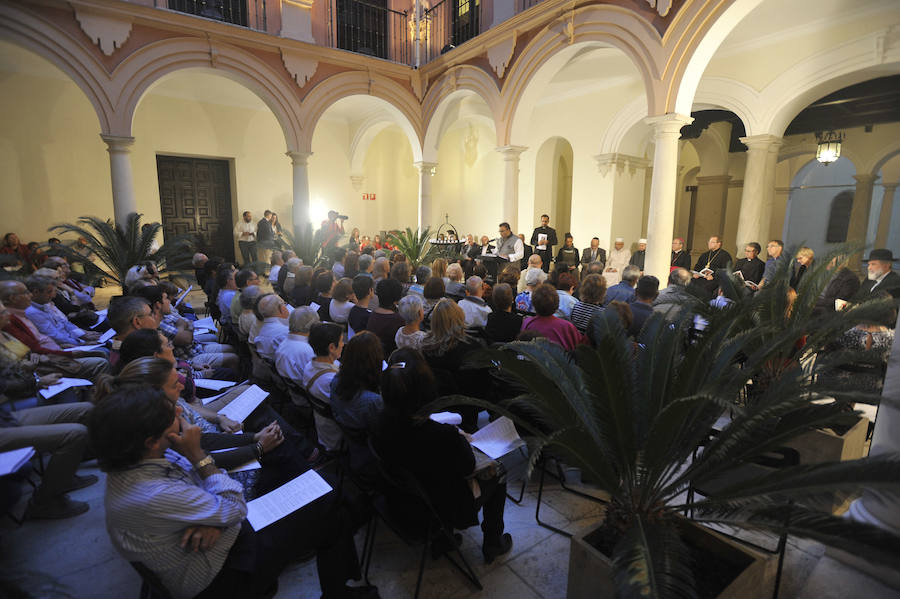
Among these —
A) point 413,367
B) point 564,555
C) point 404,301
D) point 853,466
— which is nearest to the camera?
point 853,466

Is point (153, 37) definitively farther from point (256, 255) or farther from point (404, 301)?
Result: point (404, 301)

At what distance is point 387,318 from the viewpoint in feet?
11.7

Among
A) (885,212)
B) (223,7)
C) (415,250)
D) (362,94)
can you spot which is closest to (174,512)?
(415,250)

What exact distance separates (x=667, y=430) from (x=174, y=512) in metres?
1.61

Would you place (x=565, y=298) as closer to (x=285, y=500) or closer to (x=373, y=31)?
(x=285, y=500)

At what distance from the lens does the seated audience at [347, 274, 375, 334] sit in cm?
388

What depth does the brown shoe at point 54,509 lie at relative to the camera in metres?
2.45

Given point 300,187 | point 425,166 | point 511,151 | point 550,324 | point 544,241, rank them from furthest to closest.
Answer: point 425,166 < point 300,187 < point 544,241 < point 511,151 < point 550,324

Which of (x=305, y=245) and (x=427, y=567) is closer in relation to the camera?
(x=427, y=567)

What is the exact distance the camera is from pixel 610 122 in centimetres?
961

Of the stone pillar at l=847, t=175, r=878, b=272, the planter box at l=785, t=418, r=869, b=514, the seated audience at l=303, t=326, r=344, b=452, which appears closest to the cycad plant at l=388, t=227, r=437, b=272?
the seated audience at l=303, t=326, r=344, b=452

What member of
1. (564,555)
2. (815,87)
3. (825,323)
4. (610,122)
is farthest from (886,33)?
(564,555)

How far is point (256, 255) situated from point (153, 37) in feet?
16.6

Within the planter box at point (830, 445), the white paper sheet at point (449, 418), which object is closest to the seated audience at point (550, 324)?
the white paper sheet at point (449, 418)
